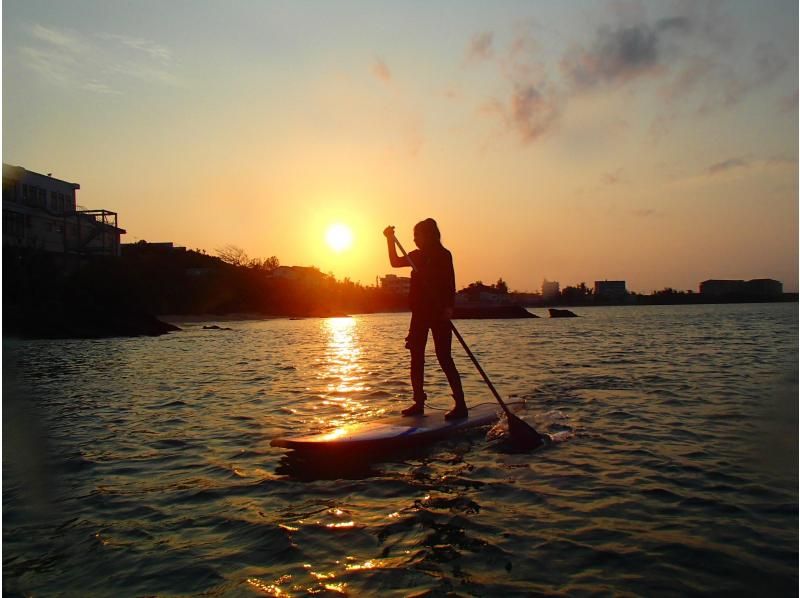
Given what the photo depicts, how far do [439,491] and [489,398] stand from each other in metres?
5.47

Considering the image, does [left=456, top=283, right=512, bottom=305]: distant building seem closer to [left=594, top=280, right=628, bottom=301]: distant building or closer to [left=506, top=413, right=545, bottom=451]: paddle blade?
[left=594, top=280, right=628, bottom=301]: distant building

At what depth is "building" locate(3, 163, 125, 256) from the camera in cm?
4653

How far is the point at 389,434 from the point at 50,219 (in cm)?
5370

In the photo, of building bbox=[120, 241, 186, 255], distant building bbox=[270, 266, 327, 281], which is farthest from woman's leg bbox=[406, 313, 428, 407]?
distant building bbox=[270, 266, 327, 281]

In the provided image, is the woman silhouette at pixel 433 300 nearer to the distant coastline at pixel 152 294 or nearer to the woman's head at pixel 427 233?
the woman's head at pixel 427 233

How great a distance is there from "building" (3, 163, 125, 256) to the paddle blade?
153 ft

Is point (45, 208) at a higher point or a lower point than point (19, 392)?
higher

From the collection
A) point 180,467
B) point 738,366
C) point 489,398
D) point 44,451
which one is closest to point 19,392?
point 44,451

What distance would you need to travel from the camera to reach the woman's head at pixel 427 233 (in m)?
7.89

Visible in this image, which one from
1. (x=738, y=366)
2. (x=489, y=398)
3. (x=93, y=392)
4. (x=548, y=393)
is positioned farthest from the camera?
(x=738, y=366)

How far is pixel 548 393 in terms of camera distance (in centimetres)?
1173

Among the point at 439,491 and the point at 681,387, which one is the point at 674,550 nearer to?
the point at 439,491

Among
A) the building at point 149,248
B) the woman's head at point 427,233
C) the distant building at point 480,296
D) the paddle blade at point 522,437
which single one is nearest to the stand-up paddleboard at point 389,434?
the paddle blade at point 522,437

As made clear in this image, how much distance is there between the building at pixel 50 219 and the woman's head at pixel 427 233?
45.1m
